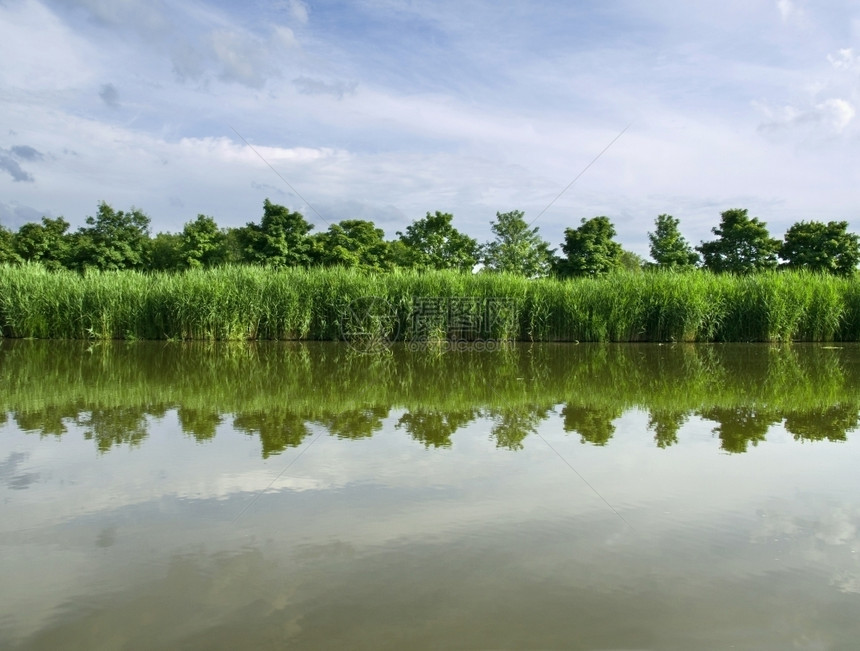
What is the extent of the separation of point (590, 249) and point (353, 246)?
1039 centimetres

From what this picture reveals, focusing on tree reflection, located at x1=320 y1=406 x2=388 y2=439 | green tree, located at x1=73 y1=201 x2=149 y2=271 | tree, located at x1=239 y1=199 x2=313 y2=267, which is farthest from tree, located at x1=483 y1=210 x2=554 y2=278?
tree reflection, located at x1=320 y1=406 x2=388 y2=439

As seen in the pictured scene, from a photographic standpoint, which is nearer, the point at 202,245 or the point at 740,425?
the point at 740,425

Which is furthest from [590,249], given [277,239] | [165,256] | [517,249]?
[165,256]

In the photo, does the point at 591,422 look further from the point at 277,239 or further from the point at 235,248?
the point at 235,248

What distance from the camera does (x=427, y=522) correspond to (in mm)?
3615

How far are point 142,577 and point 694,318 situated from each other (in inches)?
598

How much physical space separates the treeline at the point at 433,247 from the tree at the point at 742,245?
42 millimetres

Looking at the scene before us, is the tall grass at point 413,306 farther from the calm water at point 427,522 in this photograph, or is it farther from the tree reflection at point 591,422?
the tree reflection at point 591,422

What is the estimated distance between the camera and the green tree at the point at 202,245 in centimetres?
3169

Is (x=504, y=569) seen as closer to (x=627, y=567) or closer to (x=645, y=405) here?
(x=627, y=567)

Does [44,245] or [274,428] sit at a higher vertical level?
[44,245]

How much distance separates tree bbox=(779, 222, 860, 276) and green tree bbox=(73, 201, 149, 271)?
29795 mm

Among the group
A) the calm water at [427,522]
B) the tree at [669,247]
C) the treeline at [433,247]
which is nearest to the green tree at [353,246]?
the treeline at [433,247]

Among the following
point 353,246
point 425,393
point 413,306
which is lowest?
point 425,393
